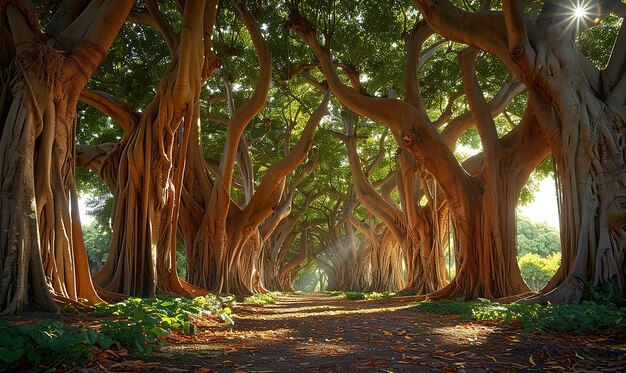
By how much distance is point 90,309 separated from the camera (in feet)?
14.2

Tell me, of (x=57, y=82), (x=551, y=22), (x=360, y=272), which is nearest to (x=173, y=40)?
(x=57, y=82)

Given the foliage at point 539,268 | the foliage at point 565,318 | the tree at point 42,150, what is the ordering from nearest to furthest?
the foliage at point 565,318 → the tree at point 42,150 → the foliage at point 539,268

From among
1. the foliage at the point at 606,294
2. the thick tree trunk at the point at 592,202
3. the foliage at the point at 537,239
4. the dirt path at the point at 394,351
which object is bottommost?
the dirt path at the point at 394,351

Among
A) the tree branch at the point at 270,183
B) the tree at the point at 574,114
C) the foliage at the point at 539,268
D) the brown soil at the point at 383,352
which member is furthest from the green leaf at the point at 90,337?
the foliage at the point at 539,268

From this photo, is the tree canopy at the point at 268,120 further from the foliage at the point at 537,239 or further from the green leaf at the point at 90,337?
the foliage at the point at 537,239

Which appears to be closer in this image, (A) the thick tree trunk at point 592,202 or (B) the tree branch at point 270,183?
(A) the thick tree trunk at point 592,202

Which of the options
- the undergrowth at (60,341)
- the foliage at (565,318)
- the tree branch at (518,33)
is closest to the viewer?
the undergrowth at (60,341)

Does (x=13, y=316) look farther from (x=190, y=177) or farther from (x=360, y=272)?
(x=360, y=272)

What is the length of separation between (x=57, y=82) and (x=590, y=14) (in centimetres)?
708

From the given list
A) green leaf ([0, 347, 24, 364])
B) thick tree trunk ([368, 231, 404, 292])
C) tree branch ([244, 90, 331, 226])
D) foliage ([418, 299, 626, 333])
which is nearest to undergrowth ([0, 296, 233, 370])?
green leaf ([0, 347, 24, 364])

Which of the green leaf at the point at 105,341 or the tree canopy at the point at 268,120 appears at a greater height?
the tree canopy at the point at 268,120

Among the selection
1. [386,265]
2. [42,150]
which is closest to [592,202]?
[42,150]

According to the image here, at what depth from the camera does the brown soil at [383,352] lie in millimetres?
2375

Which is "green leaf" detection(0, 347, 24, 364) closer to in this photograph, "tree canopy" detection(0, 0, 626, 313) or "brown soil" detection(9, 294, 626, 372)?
"brown soil" detection(9, 294, 626, 372)
